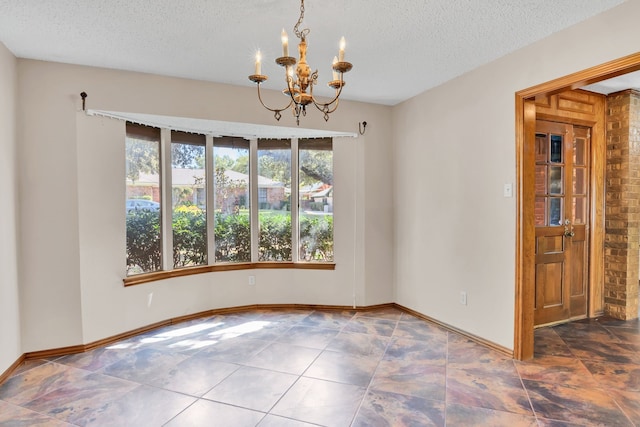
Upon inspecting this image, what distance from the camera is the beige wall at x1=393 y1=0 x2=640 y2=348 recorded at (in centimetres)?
244

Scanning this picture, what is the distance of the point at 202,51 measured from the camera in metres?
2.76

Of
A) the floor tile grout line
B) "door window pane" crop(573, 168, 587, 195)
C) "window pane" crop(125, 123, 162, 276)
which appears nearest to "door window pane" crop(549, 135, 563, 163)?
"door window pane" crop(573, 168, 587, 195)

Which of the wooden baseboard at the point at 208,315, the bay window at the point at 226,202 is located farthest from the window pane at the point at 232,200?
the wooden baseboard at the point at 208,315

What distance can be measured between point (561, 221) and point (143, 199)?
13.8 feet

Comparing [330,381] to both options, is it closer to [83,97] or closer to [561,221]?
[561,221]

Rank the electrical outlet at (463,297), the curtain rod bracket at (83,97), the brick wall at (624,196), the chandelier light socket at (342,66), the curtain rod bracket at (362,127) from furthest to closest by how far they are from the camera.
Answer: the curtain rod bracket at (362,127)
the brick wall at (624,196)
the electrical outlet at (463,297)
the curtain rod bracket at (83,97)
the chandelier light socket at (342,66)

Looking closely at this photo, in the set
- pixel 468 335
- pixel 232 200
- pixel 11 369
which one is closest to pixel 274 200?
pixel 232 200

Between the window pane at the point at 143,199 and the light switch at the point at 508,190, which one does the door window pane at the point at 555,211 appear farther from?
the window pane at the point at 143,199

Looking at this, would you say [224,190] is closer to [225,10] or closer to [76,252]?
[76,252]

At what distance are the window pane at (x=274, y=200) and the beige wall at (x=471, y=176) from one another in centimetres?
132

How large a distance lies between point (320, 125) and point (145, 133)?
70.6 inches

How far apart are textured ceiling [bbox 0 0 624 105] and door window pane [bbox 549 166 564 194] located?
1374 millimetres

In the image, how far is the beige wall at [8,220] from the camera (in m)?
2.54

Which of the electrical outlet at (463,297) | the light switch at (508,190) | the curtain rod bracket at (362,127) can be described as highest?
the curtain rod bracket at (362,127)
